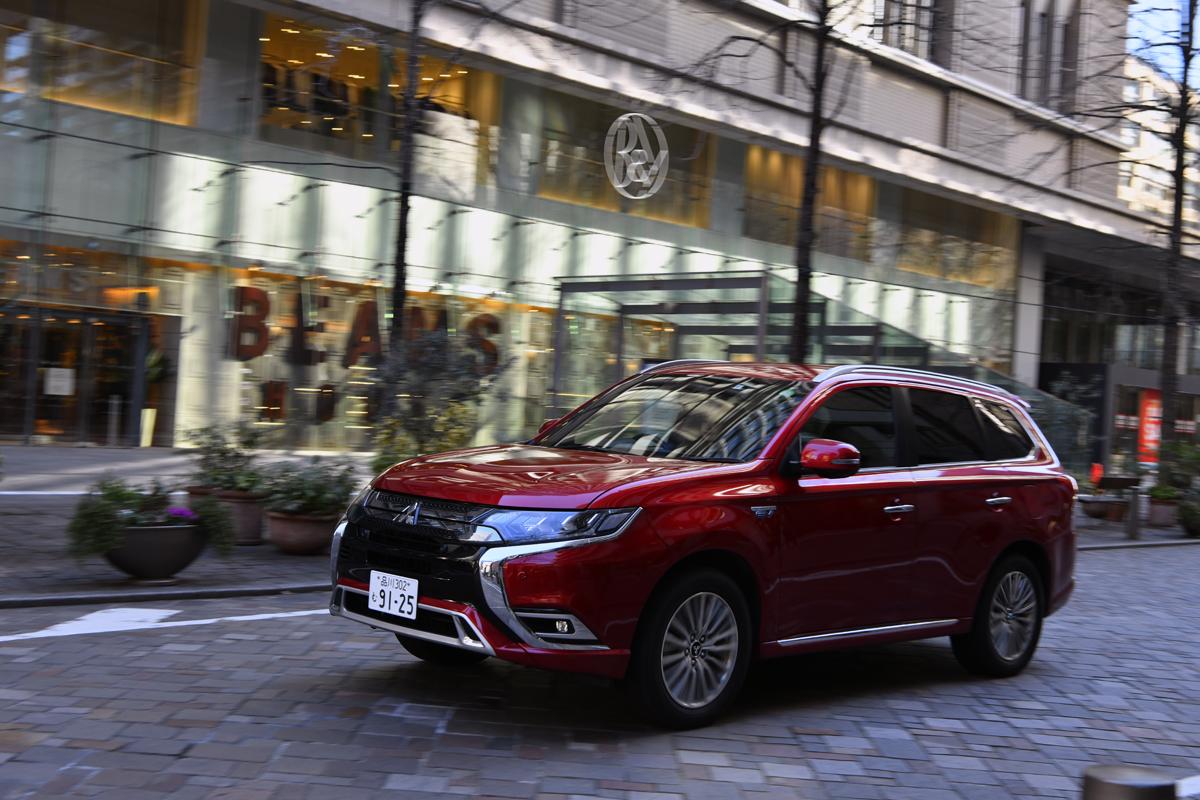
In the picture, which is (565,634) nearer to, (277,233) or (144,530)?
(144,530)

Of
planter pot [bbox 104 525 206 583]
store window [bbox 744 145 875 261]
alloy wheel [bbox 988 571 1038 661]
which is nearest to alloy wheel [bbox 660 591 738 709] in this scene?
alloy wheel [bbox 988 571 1038 661]

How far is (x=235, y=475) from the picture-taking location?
11.6m

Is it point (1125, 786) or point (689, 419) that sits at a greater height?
point (689, 419)

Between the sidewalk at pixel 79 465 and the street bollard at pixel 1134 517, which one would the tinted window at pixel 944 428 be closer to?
the sidewalk at pixel 79 465

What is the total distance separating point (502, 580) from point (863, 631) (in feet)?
7.44

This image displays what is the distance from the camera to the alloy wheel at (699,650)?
5754mm

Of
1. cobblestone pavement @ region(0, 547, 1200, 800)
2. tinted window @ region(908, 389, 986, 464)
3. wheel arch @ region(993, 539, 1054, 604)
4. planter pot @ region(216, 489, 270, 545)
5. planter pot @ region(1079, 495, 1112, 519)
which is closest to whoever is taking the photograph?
cobblestone pavement @ region(0, 547, 1200, 800)

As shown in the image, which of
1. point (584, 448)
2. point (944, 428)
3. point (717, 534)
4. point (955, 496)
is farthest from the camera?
point (944, 428)

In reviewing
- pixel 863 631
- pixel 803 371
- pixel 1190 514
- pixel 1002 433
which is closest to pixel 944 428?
pixel 1002 433

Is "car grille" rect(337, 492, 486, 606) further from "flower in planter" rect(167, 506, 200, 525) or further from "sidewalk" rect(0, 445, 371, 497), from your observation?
"sidewalk" rect(0, 445, 371, 497)

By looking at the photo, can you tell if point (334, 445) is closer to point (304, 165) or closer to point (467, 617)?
point (304, 165)

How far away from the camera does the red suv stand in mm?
5492

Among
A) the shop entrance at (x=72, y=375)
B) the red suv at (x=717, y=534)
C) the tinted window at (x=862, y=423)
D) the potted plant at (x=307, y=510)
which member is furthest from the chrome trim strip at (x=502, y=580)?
the shop entrance at (x=72, y=375)

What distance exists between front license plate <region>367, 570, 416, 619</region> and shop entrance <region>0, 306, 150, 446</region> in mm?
14994
